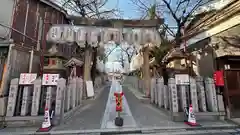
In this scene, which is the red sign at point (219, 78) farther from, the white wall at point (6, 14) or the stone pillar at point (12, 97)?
the white wall at point (6, 14)

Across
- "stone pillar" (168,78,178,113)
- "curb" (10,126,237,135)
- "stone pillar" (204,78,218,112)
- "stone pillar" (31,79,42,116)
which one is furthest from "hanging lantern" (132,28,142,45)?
"stone pillar" (31,79,42,116)

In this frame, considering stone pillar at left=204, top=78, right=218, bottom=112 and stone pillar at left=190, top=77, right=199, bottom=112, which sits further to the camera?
stone pillar at left=204, top=78, right=218, bottom=112

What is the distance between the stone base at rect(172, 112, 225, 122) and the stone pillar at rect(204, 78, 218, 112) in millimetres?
198

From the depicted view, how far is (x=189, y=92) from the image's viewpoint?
5031 millimetres

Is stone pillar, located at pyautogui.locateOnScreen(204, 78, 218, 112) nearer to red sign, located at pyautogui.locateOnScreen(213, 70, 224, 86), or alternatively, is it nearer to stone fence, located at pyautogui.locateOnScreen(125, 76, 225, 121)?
stone fence, located at pyautogui.locateOnScreen(125, 76, 225, 121)

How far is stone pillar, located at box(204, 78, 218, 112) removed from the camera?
499 centimetres

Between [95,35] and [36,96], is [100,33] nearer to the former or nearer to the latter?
[95,35]

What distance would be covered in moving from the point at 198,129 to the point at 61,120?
4.83 m

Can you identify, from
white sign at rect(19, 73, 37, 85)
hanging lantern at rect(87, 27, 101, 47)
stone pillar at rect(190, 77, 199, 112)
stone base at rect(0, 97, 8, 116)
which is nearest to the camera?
stone base at rect(0, 97, 8, 116)

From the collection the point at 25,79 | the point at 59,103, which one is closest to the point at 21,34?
the point at 25,79

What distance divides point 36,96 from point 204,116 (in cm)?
655

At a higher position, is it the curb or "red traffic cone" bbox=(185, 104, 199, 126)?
"red traffic cone" bbox=(185, 104, 199, 126)

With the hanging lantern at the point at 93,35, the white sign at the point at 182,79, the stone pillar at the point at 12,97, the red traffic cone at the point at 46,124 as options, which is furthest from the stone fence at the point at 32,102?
the white sign at the point at 182,79

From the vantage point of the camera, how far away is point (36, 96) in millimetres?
4512
